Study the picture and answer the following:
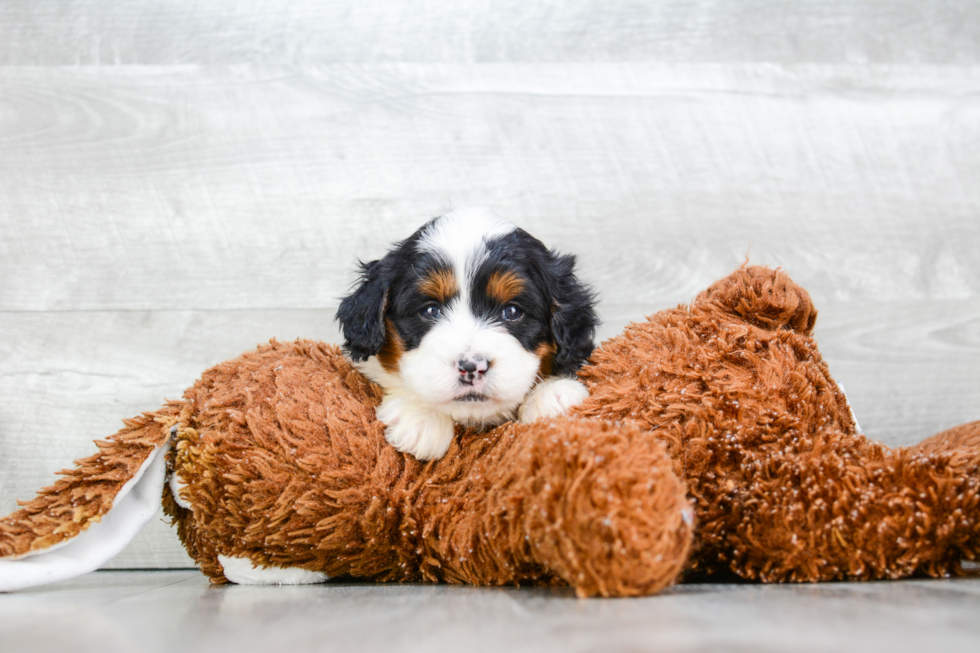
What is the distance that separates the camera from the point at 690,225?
2301mm

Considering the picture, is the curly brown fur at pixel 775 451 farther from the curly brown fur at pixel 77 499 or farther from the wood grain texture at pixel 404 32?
the wood grain texture at pixel 404 32

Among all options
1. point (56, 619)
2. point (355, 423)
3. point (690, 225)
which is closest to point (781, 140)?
point (690, 225)

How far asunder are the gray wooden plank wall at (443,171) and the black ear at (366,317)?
0.66 m

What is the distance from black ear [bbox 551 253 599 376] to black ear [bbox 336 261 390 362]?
355 millimetres

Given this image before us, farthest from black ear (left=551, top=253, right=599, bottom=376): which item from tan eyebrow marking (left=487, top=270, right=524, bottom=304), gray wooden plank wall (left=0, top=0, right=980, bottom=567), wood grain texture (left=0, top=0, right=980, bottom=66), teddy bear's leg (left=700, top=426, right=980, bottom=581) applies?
wood grain texture (left=0, top=0, right=980, bottom=66)

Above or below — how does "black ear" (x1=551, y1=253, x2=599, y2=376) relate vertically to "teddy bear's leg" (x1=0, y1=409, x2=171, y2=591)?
above

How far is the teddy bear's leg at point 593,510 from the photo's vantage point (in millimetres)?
1002

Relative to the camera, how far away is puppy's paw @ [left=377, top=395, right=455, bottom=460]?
1468mm

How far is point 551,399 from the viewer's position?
4.95 feet

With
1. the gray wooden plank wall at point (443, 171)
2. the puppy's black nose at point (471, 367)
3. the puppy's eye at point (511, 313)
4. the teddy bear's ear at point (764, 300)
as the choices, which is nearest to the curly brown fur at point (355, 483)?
the puppy's black nose at point (471, 367)

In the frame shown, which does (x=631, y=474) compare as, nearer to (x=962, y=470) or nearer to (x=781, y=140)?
(x=962, y=470)

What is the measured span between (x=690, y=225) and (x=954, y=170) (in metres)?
0.85

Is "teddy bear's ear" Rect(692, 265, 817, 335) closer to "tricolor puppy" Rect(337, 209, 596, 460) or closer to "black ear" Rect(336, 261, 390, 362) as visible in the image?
"tricolor puppy" Rect(337, 209, 596, 460)

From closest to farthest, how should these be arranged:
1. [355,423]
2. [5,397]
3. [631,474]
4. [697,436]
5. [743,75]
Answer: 1. [631,474]
2. [697,436]
3. [355,423]
4. [5,397]
5. [743,75]
